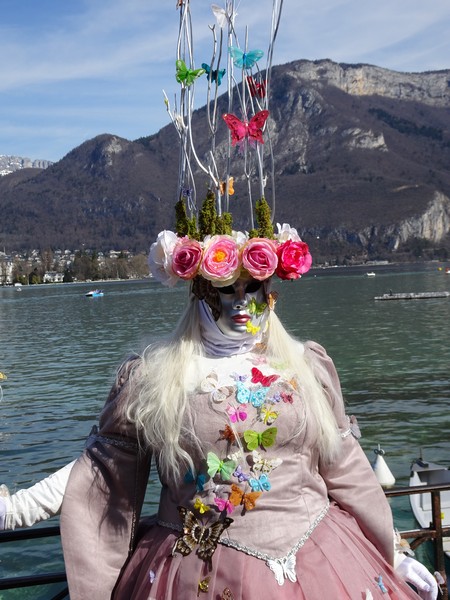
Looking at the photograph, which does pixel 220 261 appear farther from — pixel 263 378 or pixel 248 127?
pixel 248 127

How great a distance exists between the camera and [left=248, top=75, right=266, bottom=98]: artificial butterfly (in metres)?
2.99

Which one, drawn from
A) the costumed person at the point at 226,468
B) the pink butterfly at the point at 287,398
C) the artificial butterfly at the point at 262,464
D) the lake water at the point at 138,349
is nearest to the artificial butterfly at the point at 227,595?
the costumed person at the point at 226,468

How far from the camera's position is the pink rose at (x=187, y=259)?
2.64 m

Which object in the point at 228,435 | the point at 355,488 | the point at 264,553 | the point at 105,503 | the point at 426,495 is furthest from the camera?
the point at 426,495

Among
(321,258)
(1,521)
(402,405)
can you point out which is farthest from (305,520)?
(321,258)

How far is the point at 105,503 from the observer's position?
2.59 metres

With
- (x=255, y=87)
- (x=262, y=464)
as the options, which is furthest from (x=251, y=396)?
(x=255, y=87)

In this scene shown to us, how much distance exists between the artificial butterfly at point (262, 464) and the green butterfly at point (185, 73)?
147 cm

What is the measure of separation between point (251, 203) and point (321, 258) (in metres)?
181

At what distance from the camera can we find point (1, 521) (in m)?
2.50

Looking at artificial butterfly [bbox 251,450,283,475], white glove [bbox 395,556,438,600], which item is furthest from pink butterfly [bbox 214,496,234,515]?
white glove [bbox 395,556,438,600]

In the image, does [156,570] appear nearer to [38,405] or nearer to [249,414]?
[249,414]

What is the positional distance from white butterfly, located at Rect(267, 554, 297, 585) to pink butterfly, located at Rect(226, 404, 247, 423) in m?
0.47

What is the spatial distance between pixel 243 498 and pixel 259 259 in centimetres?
82
